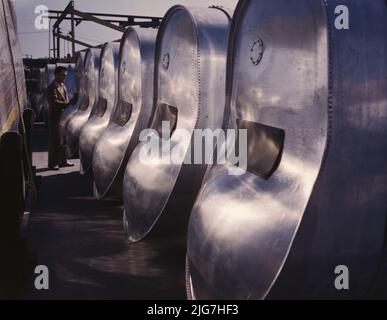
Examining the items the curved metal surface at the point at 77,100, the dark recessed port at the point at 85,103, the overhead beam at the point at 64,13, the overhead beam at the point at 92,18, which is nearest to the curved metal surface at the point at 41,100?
the overhead beam at the point at 92,18

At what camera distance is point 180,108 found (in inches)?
161

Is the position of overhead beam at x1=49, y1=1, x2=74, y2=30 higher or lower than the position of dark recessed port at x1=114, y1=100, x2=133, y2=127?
higher

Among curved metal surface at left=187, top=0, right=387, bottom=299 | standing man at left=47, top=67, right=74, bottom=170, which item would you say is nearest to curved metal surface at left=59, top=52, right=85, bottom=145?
standing man at left=47, top=67, right=74, bottom=170

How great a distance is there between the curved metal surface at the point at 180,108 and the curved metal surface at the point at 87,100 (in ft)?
12.8

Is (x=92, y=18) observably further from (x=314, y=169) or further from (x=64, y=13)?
(x=314, y=169)

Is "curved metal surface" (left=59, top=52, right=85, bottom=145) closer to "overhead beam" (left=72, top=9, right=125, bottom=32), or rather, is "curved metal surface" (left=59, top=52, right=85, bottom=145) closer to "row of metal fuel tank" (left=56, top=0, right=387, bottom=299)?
"overhead beam" (left=72, top=9, right=125, bottom=32)

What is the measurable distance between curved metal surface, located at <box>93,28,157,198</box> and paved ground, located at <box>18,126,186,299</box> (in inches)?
14.9

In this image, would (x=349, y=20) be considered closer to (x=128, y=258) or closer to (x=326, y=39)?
(x=326, y=39)

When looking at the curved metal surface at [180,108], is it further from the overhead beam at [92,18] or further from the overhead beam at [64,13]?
the overhead beam at [64,13]

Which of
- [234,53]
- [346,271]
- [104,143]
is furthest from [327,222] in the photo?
[104,143]

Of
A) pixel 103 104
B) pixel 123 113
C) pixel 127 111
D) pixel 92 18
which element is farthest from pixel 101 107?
pixel 92 18

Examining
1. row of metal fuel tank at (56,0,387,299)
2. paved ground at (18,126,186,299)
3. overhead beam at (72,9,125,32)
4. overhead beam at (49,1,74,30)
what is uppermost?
overhead beam at (49,1,74,30)

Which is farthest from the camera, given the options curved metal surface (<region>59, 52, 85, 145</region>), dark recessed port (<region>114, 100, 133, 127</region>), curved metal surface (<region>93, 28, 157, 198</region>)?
curved metal surface (<region>59, 52, 85, 145</region>)

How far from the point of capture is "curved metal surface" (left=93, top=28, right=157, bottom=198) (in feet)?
17.0
